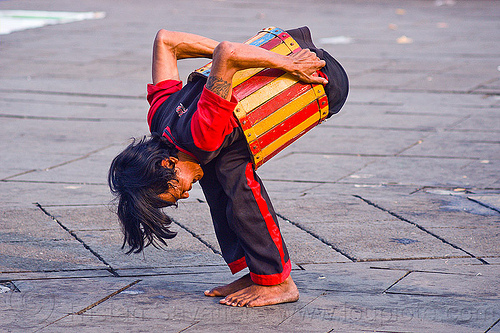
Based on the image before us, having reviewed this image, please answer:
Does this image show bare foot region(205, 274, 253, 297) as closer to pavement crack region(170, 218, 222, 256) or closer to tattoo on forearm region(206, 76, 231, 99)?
pavement crack region(170, 218, 222, 256)

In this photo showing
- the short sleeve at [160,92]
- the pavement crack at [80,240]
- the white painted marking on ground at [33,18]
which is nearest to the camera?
the short sleeve at [160,92]

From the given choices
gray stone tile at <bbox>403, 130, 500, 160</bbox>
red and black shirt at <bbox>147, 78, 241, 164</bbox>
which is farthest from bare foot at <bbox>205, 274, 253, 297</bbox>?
gray stone tile at <bbox>403, 130, 500, 160</bbox>

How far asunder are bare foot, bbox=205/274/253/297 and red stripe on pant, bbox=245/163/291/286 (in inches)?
5.0

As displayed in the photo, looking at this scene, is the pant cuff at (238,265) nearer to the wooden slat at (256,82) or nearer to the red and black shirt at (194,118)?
the red and black shirt at (194,118)

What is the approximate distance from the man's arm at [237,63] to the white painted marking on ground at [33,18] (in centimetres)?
1270

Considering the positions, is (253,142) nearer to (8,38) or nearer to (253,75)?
(253,75)

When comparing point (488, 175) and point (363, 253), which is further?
point (488, 175)

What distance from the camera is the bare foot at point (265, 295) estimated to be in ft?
11.6

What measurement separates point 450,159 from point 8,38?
10237 mm

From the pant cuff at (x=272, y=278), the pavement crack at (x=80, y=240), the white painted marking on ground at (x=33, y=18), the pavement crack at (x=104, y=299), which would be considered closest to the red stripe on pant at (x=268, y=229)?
the pant cuff at (x=272, y=278)

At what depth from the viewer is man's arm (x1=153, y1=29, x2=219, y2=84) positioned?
3.72 m

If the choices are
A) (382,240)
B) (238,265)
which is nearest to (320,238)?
(382,240)

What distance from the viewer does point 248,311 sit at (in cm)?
348

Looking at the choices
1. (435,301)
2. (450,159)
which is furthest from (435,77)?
(435,301)
